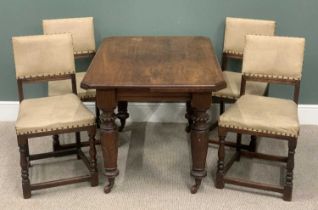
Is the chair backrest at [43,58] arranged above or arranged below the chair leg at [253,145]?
above

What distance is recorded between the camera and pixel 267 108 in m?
2.73

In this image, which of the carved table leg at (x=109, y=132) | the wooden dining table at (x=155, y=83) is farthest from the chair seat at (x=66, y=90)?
the carved table leg at (x=109, y=132)

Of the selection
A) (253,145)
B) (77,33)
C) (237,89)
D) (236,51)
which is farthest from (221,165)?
(77,33)

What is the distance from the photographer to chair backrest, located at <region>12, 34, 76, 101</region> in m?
2.85

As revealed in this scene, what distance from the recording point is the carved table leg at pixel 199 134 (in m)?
2.47

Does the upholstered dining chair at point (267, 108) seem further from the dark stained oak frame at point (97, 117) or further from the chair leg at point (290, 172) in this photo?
the dark stained oak frame at point (97, 117)

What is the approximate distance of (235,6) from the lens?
133 inches

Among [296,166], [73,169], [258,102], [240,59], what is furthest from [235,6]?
[73,169]

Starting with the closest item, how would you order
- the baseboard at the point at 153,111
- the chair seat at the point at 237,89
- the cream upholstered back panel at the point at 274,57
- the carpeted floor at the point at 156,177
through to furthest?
the carpeted floor at the point at 156,177 → the cream upholstered back panel at the point at 274,57 → the chair seat at the point at 237,89 → the baseboard at the point at 153,111

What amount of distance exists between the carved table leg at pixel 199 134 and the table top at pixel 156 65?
109mm

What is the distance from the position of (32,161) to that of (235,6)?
1.95 m

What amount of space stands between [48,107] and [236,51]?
4.92 feet

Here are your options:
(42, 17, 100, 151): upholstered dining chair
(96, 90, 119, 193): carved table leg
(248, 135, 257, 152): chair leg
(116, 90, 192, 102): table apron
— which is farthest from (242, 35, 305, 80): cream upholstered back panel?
(42, 17, 100, 151): upholstered dining chair

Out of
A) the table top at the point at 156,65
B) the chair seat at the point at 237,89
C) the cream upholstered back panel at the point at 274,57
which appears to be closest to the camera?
the table top at the point at 156,65
